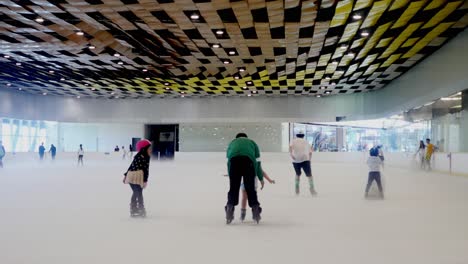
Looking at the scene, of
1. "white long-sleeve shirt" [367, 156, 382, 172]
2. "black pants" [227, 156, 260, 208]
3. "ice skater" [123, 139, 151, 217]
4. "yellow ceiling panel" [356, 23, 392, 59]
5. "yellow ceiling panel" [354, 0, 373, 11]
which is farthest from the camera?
"yellow ceiling panel" [356, 23, 392, 59]

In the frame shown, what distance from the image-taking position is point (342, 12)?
41.4ft

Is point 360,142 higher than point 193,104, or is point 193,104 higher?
point 193,104

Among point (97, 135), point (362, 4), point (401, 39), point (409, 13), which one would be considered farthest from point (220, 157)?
point (362, 4)

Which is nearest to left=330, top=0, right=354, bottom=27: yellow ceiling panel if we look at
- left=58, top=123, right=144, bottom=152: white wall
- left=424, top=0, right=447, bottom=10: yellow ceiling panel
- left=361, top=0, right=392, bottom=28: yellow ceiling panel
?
left=361, top=0, right=392, bottom=28: yellow ceiling panel

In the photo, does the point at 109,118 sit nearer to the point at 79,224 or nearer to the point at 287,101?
the point at 287,101

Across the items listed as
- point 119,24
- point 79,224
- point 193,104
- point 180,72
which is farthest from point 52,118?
A: point 79,224

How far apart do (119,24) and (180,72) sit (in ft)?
29.6

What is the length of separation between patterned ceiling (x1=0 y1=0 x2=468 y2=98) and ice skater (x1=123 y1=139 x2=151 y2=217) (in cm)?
610

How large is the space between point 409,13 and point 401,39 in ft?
10.9

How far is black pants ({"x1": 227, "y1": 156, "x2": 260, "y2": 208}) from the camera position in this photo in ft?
18.7

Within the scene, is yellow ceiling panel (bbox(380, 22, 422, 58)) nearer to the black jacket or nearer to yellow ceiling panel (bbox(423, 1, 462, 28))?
yellow ceiling panel (bbox(423, 1, 462, 28))

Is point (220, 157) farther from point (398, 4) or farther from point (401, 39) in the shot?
point (398, 4)

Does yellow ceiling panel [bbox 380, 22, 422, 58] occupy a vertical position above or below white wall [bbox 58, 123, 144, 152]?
above

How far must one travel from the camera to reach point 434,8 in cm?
1230
